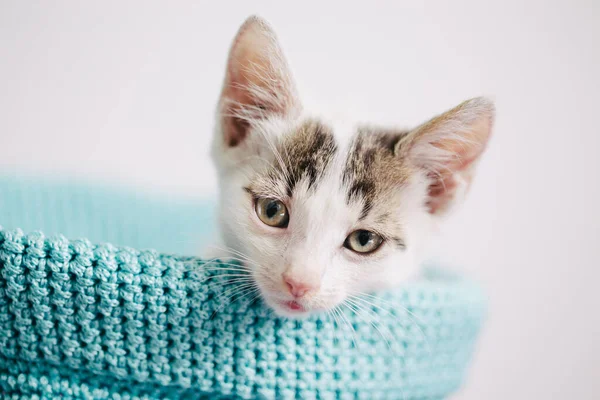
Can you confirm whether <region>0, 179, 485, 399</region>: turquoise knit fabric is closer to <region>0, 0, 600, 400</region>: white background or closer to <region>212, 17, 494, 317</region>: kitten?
<region>212, 17, 494, 317</region>: kitten

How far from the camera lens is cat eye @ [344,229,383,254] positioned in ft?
2.37

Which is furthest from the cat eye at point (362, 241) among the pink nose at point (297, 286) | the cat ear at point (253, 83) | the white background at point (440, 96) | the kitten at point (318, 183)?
the white background at point (440, 96)

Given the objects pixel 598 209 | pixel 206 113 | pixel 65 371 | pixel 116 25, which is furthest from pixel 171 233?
pixel 598 209

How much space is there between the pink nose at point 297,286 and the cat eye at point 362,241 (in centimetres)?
12

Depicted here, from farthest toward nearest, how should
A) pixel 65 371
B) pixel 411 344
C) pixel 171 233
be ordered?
pixel 171 233 < pixel 411 344 < pixel 65 371

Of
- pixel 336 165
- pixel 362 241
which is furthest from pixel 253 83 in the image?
pixel 362 241

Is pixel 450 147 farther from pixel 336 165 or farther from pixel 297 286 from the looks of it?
pixel 297 286

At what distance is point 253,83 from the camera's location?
2.55ft

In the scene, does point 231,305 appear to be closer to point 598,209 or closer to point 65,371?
point 65,371

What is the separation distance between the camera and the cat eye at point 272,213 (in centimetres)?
72

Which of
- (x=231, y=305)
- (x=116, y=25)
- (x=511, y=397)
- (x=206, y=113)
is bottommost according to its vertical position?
(x=511, y=397)

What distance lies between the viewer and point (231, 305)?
650mm

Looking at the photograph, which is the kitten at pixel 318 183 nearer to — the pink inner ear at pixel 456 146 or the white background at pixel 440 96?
the pink inner ear at pixel 456 146

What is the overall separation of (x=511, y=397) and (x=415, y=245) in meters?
0.80
